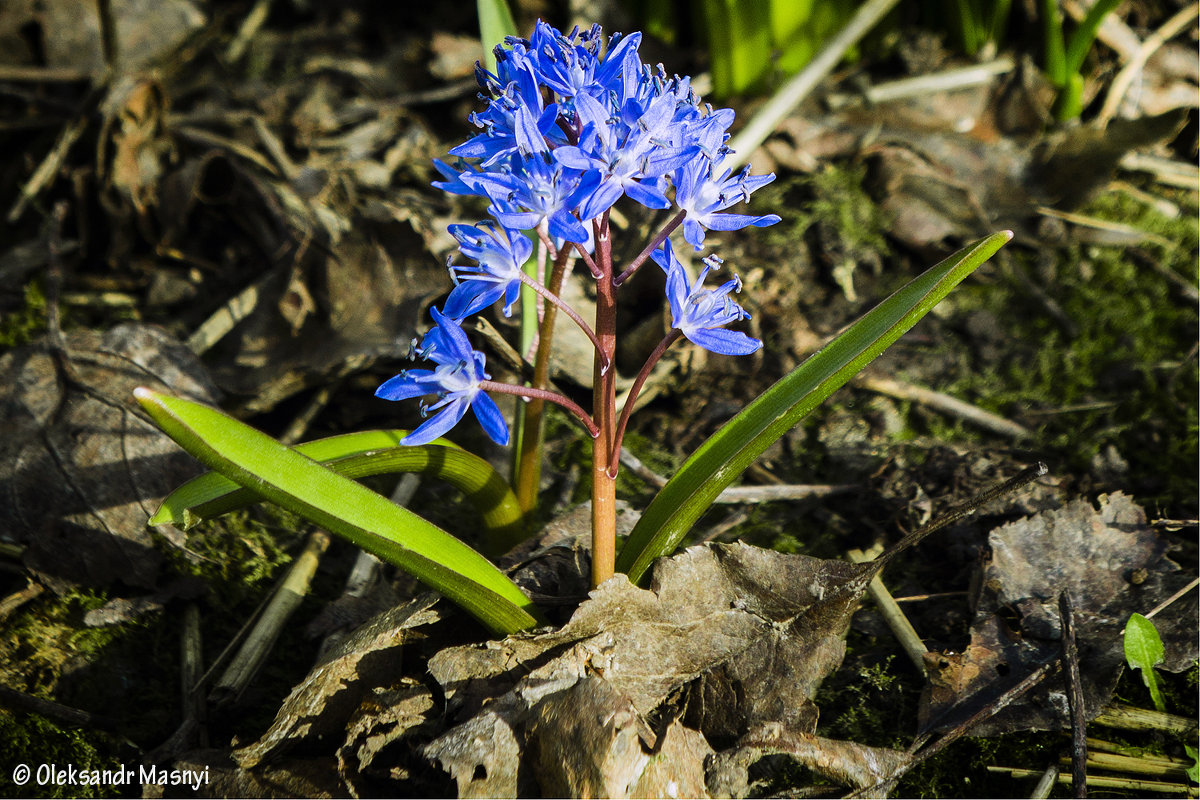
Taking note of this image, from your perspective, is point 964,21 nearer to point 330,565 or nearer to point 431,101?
point 431,101

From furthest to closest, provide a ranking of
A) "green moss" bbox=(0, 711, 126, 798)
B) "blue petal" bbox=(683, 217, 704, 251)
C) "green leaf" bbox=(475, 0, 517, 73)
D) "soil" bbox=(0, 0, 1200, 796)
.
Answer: "green leaf" bbox=(475, 0, 517, 73), "soil" bbox=(0, 0, 1200, 796), "green moss" bbox=(0, 711, 126, 798), "blue petal" bbox=(683, 217, 704, 251)

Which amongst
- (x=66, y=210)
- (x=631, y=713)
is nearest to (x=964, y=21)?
(x=631, y=713)

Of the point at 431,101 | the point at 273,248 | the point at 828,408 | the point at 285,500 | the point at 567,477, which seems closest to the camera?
the point at 285,500

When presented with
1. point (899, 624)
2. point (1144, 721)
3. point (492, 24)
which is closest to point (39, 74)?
point (492, 24)

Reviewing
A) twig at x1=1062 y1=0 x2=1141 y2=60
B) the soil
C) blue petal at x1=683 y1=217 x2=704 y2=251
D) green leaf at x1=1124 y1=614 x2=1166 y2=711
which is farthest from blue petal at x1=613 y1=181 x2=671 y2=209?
twig at x1=1062 y1=0 x2=1141 y2=60

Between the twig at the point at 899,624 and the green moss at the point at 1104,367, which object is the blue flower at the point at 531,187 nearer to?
the twig at the point at 899,624

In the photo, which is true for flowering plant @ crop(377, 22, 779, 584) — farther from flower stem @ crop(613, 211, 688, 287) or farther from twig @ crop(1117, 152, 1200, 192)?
twig @ crop(1117, 152, 1200, 192)
